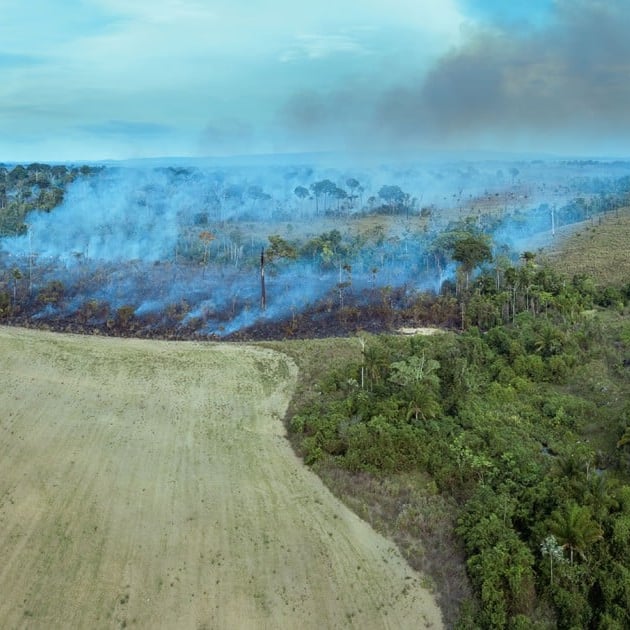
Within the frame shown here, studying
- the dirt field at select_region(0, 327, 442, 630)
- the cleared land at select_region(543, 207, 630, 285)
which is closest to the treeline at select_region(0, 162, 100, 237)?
the dirt field at select_region(0, 327, 442, 630)

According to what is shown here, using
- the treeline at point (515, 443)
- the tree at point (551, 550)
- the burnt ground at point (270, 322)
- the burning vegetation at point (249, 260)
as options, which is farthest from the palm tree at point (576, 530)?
the burnt ground at point (270, 322)

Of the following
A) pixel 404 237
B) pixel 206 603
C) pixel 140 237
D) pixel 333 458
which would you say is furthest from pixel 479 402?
pixel 140 237

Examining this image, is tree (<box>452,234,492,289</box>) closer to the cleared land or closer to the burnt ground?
the burnt ground

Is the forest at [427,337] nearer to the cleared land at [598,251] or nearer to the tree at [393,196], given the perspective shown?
the tree at [393,196]

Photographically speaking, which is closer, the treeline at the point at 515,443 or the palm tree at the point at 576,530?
the treeline at the point at 515,443

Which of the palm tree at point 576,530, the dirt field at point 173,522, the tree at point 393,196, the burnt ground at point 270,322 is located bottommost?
the dirt field at point 173,522

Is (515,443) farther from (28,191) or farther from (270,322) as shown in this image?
(28,191)

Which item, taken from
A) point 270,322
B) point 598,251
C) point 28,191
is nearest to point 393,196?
point 598,251
